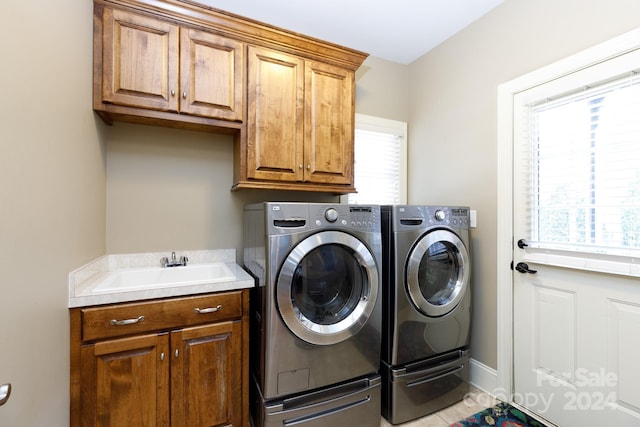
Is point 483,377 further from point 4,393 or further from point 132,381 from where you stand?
point 4,393

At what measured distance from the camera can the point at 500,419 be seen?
1.71m

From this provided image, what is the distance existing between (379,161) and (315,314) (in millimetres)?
1671

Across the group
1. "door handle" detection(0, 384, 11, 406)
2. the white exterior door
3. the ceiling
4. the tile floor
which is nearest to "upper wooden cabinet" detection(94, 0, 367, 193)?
the ceiling

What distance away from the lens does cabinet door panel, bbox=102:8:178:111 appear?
58.8 inches

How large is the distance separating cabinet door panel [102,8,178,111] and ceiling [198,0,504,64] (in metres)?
0.56

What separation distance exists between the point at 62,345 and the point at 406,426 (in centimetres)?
187

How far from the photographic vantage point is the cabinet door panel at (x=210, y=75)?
5.40 feet

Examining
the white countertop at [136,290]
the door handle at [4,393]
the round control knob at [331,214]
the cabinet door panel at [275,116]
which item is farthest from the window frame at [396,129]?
the door handle at [4,393]

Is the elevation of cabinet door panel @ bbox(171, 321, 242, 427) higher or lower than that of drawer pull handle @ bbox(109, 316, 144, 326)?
lower

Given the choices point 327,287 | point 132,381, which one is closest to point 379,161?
point 327,287

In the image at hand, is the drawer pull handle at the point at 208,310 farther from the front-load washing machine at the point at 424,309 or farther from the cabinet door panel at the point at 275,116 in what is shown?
the front-load washing machine at the point at 424,309

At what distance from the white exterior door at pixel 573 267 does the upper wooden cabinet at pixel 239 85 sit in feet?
3.97

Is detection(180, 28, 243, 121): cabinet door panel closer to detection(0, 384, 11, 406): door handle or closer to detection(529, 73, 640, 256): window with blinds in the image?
detection(0, 384, 11, 406): door handle

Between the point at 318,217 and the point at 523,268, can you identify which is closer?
the point at 318,217
